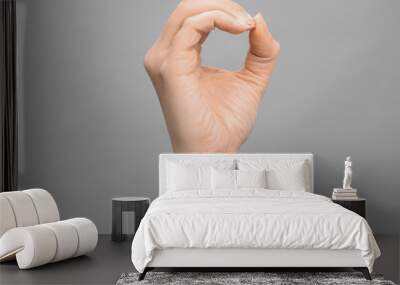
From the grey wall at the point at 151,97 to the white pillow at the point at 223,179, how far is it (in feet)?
→ 3.22

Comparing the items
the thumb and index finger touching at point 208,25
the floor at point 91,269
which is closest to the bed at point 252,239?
the floor at point 91,269

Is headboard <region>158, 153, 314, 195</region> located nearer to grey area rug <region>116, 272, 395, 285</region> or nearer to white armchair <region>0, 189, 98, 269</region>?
white armchair <region>0, 189, 98, 269</region>

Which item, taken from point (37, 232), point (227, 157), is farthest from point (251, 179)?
point (37, 232)

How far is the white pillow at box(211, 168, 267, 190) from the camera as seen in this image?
6.01 m

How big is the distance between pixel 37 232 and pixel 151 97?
2.48 m

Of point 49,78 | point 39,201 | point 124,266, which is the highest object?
point 49,78

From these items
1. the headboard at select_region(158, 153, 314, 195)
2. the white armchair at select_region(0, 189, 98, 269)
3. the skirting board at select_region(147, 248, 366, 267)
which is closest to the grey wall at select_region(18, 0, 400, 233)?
the headboard at select_region(158, 153, 314, 195)

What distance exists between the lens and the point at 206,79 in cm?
670

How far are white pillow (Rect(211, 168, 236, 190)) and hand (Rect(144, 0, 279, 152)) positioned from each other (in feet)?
1.96

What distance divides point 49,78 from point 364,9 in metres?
3.32

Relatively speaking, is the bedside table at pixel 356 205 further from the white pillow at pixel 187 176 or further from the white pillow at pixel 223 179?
the white pillow at pixel 187 176

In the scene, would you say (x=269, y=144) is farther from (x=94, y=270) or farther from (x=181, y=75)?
(x=94, y=270)

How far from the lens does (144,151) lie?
7.05 meters

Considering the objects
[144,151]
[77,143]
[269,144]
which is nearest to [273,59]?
[269,144]
